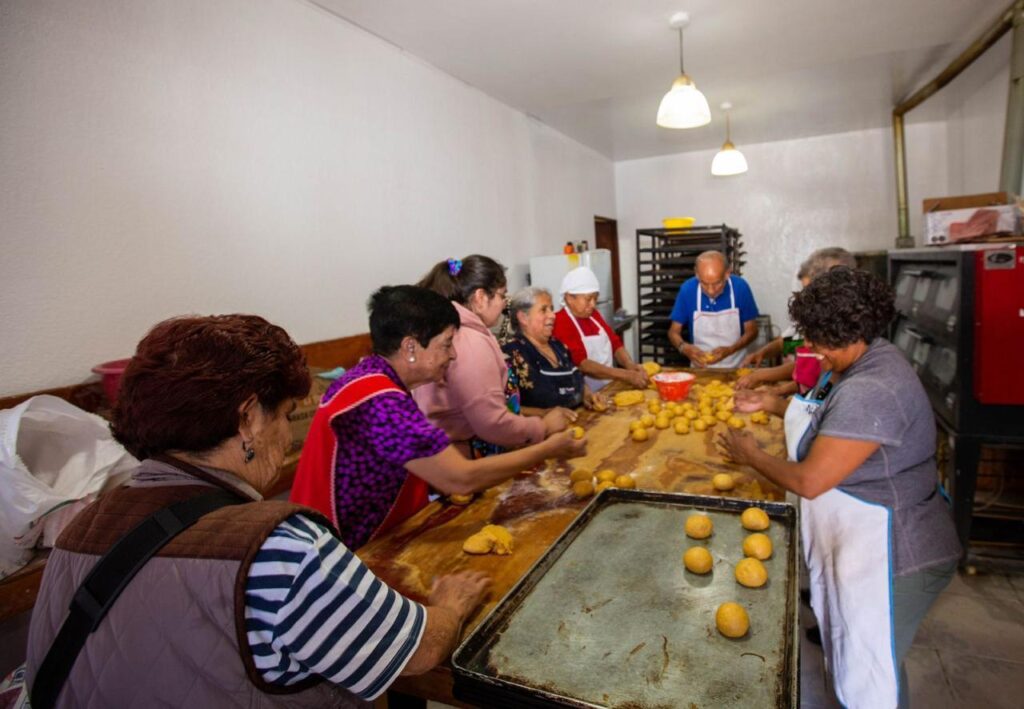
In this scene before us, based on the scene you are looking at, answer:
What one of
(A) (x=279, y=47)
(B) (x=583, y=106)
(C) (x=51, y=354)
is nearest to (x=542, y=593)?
(C) (x=51, y=354)

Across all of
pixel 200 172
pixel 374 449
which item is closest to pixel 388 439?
pixel 374 449

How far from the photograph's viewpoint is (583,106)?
6.40 m

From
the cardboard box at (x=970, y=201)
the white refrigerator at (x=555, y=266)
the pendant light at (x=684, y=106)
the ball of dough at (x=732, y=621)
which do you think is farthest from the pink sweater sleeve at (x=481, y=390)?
the cardboard box at (x=970, y=201)

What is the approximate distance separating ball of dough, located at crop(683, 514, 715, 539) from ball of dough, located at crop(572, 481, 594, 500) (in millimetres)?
412

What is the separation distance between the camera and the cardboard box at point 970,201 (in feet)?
13.5

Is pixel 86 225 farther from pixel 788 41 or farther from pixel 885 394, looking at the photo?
pixel 788 41

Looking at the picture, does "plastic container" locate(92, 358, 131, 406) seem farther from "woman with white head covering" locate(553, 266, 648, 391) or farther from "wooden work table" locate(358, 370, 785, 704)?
"woman with white head covering" locate(553, 266, 648, 391)

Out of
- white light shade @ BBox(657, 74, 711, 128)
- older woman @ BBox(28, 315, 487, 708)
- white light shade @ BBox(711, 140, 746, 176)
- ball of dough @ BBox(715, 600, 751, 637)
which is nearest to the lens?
older woman @ BBox(28, 315, 487, 708)

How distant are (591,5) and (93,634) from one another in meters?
4.03

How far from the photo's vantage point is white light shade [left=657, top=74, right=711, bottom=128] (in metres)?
3.73

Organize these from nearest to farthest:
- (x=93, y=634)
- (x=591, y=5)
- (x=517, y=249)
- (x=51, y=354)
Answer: (x=93, y=634), (x=51, y=354), (x=591, y=5), (x=517, y=249)

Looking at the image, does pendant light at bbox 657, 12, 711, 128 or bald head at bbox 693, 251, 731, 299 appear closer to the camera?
pendant light at bbox 657, 12, 711, 128

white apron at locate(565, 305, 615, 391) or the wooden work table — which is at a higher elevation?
white apron at locate(565, 305, 615, 391)

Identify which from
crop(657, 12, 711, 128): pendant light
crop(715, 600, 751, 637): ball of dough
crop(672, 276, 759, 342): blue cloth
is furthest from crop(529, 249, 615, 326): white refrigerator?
crop(715, 600, 751, 637): ball of dough
